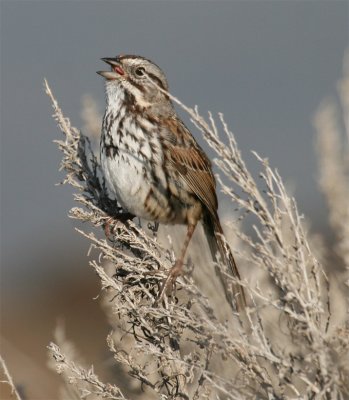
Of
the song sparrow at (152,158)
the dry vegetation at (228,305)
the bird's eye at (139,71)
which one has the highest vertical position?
the bird's eye at (139,71)

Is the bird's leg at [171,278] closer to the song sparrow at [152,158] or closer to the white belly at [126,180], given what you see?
the song sparrow at [152,158]

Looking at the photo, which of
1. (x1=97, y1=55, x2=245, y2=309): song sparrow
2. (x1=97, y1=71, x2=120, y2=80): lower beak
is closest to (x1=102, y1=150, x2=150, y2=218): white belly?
(x1=97, y1=55, x2=245, y2=309): song sparrow

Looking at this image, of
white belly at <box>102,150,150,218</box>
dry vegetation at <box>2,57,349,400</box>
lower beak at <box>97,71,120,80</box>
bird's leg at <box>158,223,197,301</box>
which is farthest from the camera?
lower beak at <box>97,71,120,80</box>

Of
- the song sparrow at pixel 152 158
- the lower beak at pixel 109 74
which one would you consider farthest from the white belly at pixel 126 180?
the lower beak at pixel 109 74

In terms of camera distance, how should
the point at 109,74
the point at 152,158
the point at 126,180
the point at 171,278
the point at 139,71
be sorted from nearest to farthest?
the point at 171,278, the point at 126,180, the point at 152,158, the point at 109,74, the point at 139,71

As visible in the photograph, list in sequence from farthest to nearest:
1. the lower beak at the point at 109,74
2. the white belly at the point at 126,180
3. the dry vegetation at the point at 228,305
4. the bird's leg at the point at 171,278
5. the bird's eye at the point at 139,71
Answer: the bird's eye at the point at 139,71, the lower beak at the point at 109,74, the white belly at the point at 126,180, the bird's leg at the point at 171,278, the dry vegetation at the point at 228,305

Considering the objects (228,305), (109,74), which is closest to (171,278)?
(228,305)

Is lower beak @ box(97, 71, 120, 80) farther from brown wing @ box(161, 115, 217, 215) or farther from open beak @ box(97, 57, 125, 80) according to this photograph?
brown wing @ box(161, 115, 217, 215)

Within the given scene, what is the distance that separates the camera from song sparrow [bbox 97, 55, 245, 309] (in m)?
4.85

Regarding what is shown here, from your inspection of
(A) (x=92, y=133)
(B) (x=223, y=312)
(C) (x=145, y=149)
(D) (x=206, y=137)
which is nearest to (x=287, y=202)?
(D) (x=206, y=137)

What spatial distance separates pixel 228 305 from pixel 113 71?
1.41 metres

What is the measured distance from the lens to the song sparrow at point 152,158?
191 inches

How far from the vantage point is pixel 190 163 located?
5.15m

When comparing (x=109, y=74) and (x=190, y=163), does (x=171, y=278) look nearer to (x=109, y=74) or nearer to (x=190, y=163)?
(x=190, y=163)
